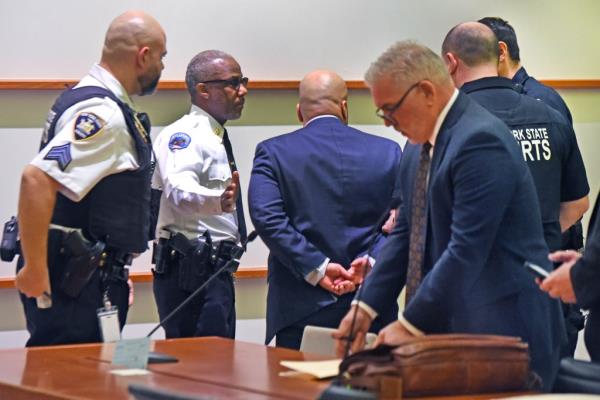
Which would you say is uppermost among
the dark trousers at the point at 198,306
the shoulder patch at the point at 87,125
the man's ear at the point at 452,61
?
the man's ear at the point at 452,61

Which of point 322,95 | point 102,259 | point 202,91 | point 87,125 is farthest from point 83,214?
point 202,91

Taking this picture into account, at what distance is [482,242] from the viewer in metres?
2.54

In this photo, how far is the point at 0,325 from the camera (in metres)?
4.89

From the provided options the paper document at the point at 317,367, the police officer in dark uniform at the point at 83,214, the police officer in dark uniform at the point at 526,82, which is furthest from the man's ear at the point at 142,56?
the police officer in dark uniform at the point at 526,82

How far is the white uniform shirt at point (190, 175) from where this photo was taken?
416cm

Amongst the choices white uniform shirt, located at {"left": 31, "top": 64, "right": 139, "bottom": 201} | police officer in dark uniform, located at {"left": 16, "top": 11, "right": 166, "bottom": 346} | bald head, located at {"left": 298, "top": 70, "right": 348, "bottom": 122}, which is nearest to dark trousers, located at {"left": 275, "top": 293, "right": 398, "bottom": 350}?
bald head, located at {"left": 298, "top": 70, "right": 348, "bottom": 122}

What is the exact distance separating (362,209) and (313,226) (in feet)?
0.64

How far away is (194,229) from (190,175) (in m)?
0.24

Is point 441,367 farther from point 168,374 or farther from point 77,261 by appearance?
point 77,261

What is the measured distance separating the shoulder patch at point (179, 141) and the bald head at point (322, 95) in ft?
1.52

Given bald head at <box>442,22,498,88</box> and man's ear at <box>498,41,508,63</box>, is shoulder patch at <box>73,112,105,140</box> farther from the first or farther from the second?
man's ear at <box>498,41,508,63</box>

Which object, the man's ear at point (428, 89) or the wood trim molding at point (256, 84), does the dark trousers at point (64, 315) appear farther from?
the wood trim molding at point (256, 84)

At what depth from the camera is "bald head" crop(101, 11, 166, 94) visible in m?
3.48

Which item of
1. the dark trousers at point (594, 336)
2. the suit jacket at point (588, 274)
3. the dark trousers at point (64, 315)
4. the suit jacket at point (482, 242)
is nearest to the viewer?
the suit jacket at point (588, 274)
